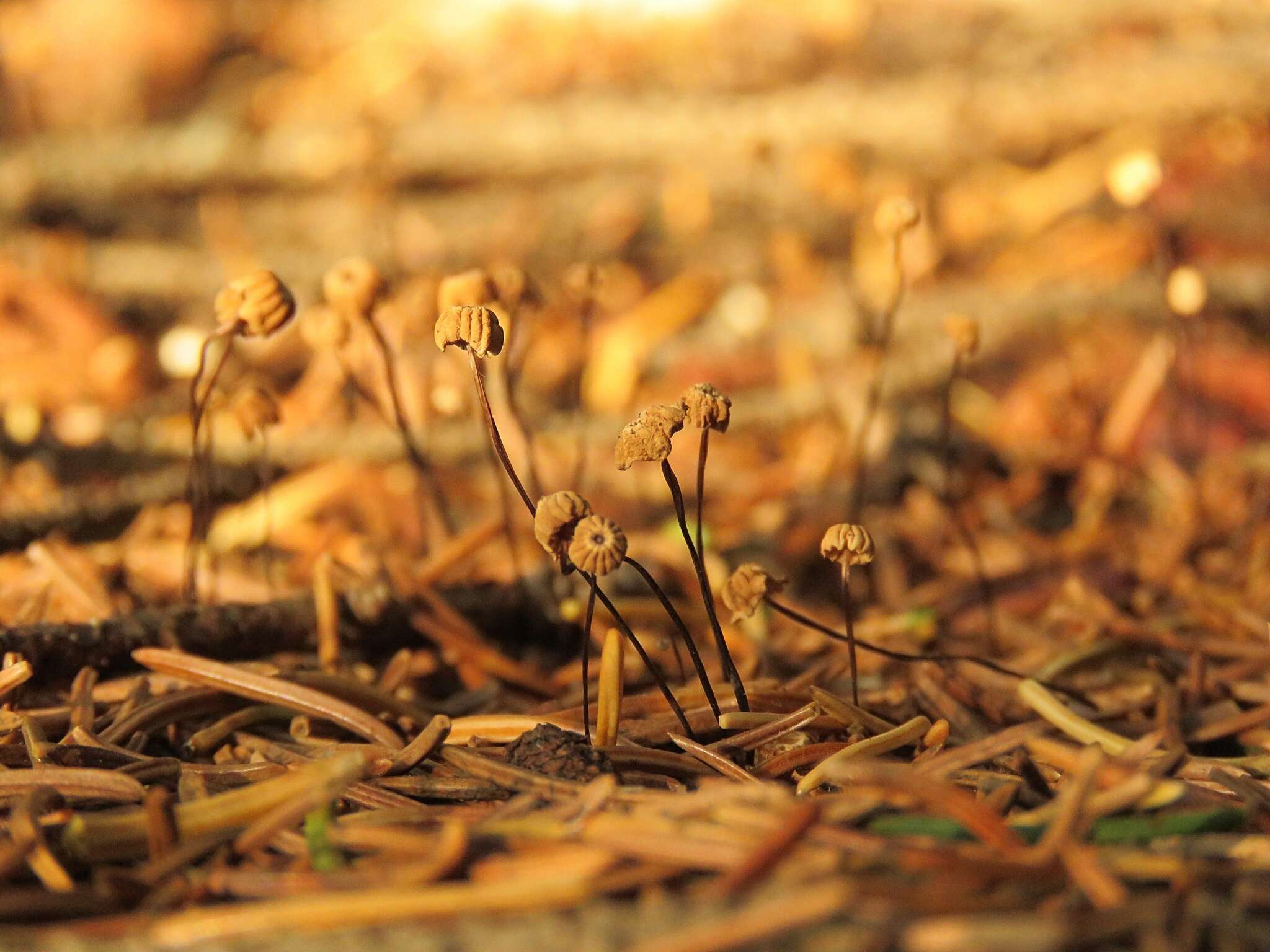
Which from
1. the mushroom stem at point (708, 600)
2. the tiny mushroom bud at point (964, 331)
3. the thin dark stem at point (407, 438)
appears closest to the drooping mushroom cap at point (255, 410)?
the thin dark stem at point (407, 438)

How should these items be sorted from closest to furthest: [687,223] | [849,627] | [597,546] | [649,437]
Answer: [597,546]
[649,437]
[849,627]
[687,223]

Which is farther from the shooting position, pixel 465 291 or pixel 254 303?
pixel 465 291

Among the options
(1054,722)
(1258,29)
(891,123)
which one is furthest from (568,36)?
(1054,722)

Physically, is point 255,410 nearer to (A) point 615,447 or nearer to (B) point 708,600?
(A) point 615,447

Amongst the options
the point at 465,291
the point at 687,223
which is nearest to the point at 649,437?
the point at 465,291

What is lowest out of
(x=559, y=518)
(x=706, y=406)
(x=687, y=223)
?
(x=559, y=518)

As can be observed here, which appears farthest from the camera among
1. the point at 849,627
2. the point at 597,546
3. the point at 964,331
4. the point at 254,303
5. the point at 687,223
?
the point at 687,223

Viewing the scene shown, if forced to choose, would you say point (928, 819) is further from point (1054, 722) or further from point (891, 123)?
point (891, 123)
